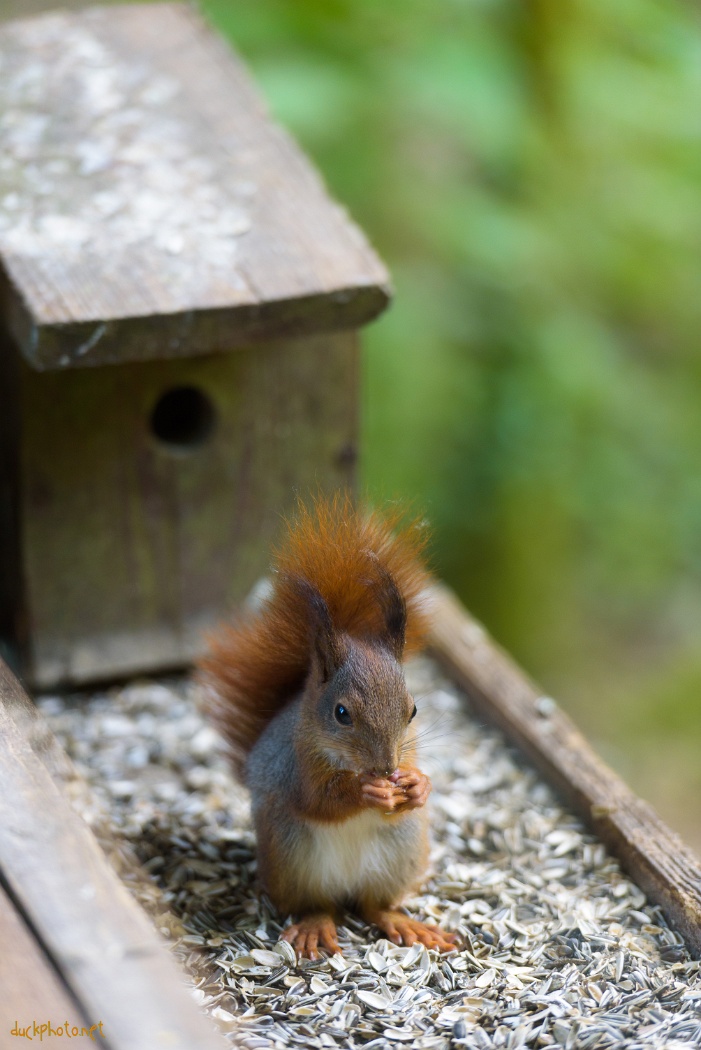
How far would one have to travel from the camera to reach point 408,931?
1995 millimetres

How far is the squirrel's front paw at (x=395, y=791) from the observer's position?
70.9 inches

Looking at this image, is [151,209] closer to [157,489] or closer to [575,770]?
[157,489]

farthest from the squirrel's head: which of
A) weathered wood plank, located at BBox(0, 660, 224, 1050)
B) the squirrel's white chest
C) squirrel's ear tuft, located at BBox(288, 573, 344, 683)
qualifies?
weathered wood plank, located at BBox(0, 660, 224, 1050)

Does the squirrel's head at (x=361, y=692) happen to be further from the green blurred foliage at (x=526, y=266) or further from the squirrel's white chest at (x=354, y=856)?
the green blurred foliage at (x=526, y=266)

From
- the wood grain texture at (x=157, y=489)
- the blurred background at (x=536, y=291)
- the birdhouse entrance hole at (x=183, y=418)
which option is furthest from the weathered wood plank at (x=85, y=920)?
the blurred background at (x=536, y=291)

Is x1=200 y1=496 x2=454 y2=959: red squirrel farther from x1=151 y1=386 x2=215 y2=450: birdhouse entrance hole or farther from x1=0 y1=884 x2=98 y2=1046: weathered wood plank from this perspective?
x1=151 y1=386 x2=215 y2=450: birdhouse entrance hole

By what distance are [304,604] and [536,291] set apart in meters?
2.13

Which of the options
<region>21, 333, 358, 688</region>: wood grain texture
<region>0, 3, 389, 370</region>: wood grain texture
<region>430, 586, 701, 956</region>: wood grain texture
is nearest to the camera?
<region>430, 586, 701, 956</region>: wood grain texture

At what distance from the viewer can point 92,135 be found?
2602mm

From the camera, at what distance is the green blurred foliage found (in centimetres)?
346

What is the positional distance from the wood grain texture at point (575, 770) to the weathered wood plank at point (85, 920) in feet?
2.90

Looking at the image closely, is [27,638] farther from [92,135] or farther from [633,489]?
[633,489]

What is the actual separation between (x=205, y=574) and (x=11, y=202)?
0.85 metres

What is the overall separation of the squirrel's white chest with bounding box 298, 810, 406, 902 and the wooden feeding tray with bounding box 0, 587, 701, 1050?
3.8 inches
